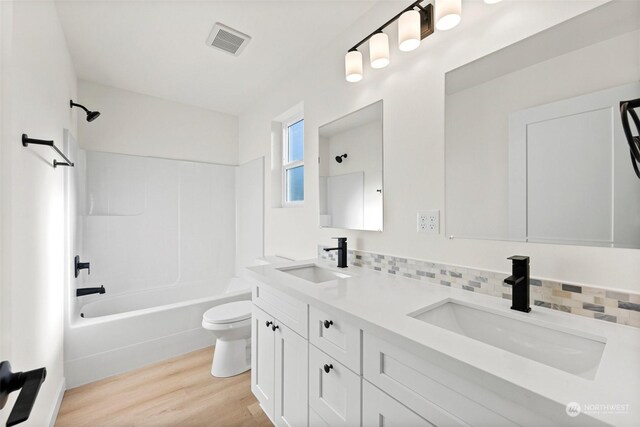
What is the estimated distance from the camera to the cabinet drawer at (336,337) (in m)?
0.95

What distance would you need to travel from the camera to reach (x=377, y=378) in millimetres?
868

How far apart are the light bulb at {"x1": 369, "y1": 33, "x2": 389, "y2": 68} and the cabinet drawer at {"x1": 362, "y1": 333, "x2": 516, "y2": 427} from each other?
4.47 ft

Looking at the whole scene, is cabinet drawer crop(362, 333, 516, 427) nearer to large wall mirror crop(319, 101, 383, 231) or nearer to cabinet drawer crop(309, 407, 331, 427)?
cabinet drawer crop(309, 407, 331, 427)

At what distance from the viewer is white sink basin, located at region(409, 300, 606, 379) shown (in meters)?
0.76

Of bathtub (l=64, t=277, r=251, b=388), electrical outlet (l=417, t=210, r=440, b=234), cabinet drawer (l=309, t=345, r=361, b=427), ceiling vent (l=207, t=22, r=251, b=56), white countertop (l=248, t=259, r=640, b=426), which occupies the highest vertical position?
ceiling vent (l=207, t=22, r=251, b=56)

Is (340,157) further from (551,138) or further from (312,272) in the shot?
(551,138)

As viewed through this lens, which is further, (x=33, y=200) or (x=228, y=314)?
(x=228, y=314)

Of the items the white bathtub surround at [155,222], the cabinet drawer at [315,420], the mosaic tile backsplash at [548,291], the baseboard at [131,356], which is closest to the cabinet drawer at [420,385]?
the cabinet drawer at [315,420]

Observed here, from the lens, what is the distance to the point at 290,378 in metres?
1.31

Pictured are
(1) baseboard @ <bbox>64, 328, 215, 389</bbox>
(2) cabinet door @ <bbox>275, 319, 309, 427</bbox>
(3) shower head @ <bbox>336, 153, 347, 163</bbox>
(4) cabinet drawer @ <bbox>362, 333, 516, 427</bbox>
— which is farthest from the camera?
(1) baseboard @ <bbox>64, 328, 215, 389</bbox>

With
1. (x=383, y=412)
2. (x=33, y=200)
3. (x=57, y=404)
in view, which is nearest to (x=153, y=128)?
(x=33, y=200)

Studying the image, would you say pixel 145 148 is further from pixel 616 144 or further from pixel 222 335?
pixel 616 144

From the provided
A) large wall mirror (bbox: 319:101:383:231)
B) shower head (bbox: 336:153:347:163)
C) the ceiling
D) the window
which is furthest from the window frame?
shower head (bbox: 336:153:347:163)

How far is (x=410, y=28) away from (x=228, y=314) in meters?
2.16
